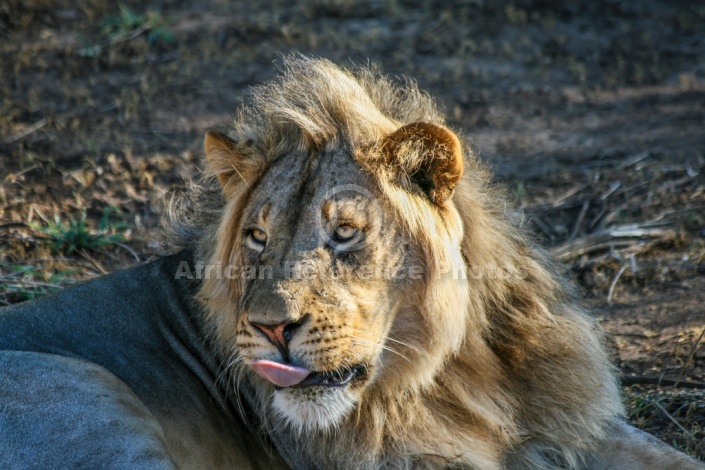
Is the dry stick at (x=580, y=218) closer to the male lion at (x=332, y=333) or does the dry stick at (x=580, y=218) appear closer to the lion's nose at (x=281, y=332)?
the male lion at (x=332, y=333)

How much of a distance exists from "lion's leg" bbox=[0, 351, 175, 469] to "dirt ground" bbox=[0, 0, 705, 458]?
1961 millimetres

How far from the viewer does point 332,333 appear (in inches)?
141

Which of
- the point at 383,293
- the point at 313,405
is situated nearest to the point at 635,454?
the point at 383,293

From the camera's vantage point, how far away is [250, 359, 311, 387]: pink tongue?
3572 millimetres

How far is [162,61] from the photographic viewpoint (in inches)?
364

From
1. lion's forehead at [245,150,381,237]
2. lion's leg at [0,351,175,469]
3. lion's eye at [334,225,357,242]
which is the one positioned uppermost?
lion's forehead at [245,150,381,237]

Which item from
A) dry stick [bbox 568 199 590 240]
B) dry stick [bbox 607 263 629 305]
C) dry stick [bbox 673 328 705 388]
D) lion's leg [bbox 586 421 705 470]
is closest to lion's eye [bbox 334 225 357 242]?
lion's leg [bbox 586 421 705 470]

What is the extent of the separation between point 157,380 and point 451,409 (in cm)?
130

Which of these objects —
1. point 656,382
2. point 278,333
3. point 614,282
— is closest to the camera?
point 278,333

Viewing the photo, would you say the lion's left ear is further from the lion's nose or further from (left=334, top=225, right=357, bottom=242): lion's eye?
the lion's nose

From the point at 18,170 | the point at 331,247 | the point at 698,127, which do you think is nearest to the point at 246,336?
the point at 331,247

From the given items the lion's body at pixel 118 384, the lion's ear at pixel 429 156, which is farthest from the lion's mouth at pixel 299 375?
the lion's ear at pixel 429 156

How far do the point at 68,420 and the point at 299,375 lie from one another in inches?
35.4

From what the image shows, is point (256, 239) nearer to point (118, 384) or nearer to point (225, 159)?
point (225, 159)
